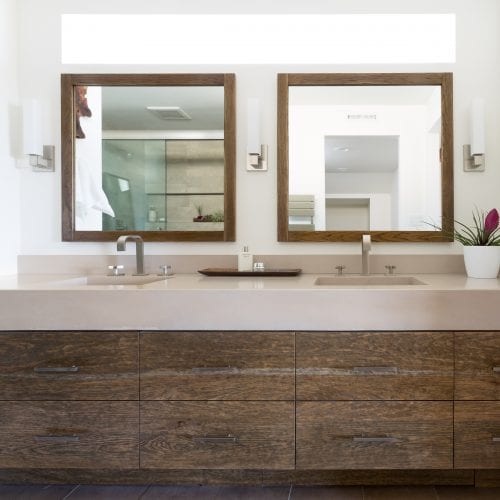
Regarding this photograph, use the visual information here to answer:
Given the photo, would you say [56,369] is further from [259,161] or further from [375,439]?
[259,161]

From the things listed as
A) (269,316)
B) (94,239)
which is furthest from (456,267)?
(94,239)

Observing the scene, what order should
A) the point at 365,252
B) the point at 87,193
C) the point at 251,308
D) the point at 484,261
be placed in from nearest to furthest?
the point at 251,308 → the point at 484,261 → the point at 365,252 → the point at 87,193

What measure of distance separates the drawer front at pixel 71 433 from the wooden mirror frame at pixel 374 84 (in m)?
0.92

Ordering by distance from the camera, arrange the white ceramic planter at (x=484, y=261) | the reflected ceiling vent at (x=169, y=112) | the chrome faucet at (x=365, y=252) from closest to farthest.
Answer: the white ceramic planter at (x=484, y=261) → the chrome faucet at (x=365, y=252) → the reflected ceiling vent at (x=169, y=112)

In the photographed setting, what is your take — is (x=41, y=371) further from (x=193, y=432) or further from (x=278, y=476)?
(x=278, y=476)

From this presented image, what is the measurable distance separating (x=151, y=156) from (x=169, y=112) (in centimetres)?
20

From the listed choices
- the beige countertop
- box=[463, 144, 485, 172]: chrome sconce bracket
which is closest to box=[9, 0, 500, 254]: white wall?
box=[463, 144, 485, 172]: chrome sconce bracket

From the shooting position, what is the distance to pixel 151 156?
1.77m

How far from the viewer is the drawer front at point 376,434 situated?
1247 millimetres

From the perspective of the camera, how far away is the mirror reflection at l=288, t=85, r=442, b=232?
1.74m

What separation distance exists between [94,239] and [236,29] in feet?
3.46

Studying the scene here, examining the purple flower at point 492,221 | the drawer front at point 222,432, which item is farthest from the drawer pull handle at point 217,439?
the purple flower at point 492,221

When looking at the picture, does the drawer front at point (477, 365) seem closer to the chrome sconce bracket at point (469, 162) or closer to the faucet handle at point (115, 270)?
the chrome sconce bracket at point (469, 162)

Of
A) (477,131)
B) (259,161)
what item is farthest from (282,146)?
(477,131)
